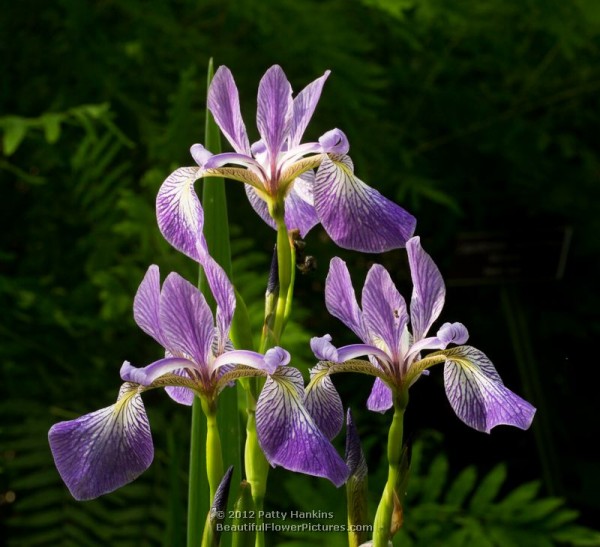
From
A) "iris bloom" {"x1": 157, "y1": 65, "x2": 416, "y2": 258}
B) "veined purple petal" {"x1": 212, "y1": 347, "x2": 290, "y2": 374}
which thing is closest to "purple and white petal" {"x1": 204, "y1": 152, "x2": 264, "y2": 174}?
"iris bloom" {"x1": 157, "y1": 65, "x2": 416, "y2": 258}

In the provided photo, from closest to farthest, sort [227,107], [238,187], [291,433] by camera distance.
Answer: [291,433] → [227,107] → [238,187]

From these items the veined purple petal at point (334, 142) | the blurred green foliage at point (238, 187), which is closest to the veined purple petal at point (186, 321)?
the veined purple petal at point (334, 142)

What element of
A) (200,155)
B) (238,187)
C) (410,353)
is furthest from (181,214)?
A: (238,187)

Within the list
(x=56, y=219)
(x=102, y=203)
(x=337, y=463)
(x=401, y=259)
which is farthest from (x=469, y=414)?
(x=401, y=259)

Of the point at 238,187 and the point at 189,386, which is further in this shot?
the point at 238,187

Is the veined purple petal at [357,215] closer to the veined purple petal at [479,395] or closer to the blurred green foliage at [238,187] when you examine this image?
the veined purple petal at [479,395]

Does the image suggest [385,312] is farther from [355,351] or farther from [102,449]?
[102,449]

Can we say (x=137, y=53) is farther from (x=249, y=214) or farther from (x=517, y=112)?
(x=517, y=112)
